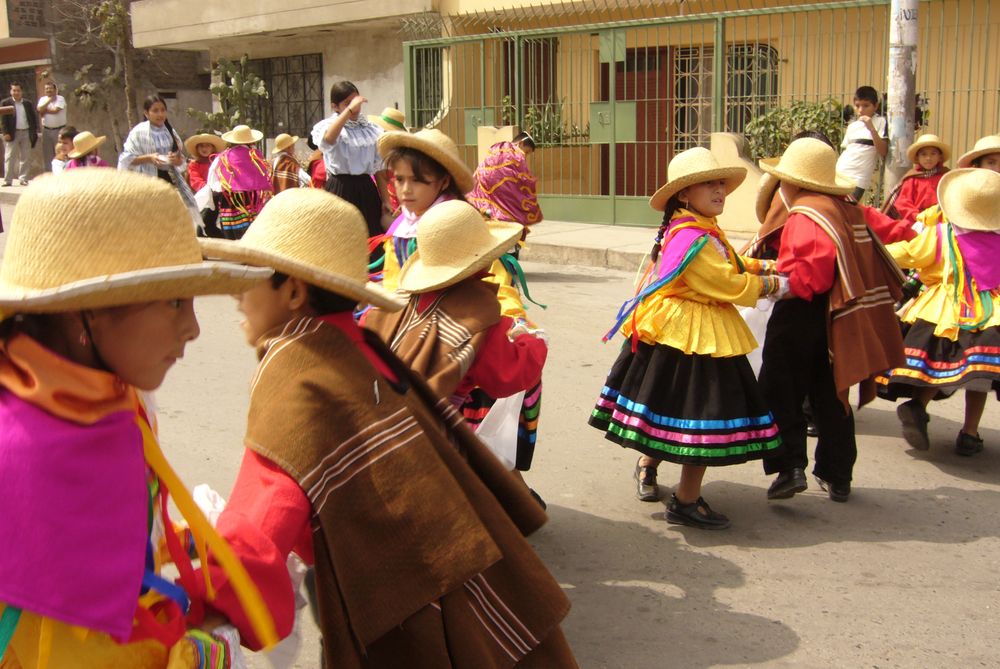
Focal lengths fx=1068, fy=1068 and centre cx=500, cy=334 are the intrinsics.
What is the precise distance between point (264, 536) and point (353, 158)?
22.9ft

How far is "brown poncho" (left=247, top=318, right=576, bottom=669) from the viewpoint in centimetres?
224

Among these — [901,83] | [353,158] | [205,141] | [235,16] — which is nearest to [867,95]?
[901,83]

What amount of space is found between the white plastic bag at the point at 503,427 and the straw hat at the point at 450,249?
3.18 feet

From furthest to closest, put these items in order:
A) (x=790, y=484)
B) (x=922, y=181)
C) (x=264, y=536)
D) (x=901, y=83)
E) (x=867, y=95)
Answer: (x=867, y=95), (x=901, y=83), (x=922, y=181), (x=790, y=484), (x=264, y=536)

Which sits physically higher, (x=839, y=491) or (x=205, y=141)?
(x=205, y=141)

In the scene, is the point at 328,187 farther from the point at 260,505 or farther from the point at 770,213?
the point at 260,505

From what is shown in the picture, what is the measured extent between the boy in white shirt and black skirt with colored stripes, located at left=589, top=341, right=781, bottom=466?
6041mm

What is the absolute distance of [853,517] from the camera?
4.86m

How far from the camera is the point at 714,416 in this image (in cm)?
446

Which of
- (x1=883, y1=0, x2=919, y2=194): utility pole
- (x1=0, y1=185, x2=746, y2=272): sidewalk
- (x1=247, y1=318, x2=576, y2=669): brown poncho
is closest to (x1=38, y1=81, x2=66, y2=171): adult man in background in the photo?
(x1=0, y1=185, x2=746, y2=272): sidewalk

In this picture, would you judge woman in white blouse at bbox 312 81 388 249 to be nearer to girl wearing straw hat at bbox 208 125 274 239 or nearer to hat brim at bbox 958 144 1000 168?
girl wearing straw hat at bbox 208 125 274 239

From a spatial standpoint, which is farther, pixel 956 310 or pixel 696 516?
pixel 956 310

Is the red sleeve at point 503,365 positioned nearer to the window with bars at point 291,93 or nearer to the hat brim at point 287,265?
the hat brim at point 287,265

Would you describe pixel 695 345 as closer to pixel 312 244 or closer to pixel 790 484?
pixel 790 484
